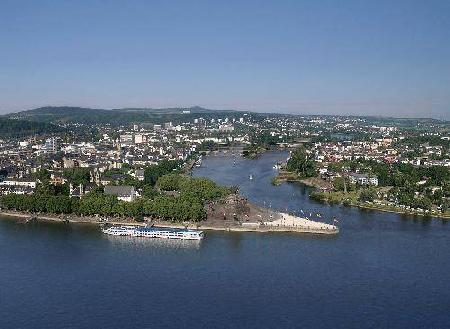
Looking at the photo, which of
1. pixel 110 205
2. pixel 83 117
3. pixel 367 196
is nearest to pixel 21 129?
pixel 83 117

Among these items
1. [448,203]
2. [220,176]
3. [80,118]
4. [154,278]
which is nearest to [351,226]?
[448,203]

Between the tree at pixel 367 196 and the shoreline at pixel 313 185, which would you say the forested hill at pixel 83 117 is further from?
the tree at pixel 367 196

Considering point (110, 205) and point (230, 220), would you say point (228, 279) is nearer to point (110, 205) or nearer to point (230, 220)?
point (230, 220)

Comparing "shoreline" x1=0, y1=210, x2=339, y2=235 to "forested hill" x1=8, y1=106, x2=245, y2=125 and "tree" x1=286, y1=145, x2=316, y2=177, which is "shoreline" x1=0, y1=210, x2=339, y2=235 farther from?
"forested hill" x1=8, y1=106, x2=245, y2=125

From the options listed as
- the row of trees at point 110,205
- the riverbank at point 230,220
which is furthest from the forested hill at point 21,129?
the riverbank at point 230,220

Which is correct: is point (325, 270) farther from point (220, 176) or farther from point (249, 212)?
point (220, 176)

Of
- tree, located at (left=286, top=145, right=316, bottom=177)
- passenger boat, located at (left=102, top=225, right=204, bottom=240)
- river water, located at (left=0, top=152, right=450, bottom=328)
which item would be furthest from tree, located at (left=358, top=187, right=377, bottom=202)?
passenger boat, located at (left=102, top=225, right=204, bottom=240)
